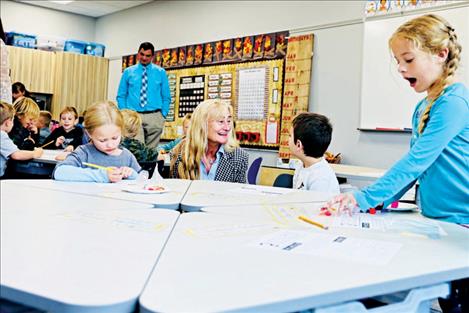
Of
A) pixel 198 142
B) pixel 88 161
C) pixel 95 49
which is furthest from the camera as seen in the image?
pixel 95 49

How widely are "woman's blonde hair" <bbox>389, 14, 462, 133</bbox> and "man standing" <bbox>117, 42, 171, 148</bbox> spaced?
3773 millimetres

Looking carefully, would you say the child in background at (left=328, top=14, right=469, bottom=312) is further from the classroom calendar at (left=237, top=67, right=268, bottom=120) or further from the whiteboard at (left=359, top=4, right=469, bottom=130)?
the classroom calendar at (left=237, top=67, right=268, bottom=120)

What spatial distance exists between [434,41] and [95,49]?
6.20 meters

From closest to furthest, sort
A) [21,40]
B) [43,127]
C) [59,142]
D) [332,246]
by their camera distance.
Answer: [332,246], [59,142], [43,127], [21,40]

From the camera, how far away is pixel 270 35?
187 inches

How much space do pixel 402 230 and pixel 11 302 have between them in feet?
2.69

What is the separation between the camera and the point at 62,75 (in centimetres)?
649

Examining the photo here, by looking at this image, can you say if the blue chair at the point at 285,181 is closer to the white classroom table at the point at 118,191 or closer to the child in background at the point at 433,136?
the white classroom table at the point at 118,191

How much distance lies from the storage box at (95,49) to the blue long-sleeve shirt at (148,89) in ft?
7.00

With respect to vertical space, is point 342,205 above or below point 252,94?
below

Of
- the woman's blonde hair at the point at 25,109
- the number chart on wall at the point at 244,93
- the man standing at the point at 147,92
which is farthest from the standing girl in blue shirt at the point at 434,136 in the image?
→ the man standing at the point at 147,92

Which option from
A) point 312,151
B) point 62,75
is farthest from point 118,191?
point 62,75

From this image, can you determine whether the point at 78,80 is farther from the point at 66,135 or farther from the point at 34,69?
the point at 66,135

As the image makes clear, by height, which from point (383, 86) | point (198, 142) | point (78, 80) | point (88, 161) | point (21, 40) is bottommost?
point (88, 161)
